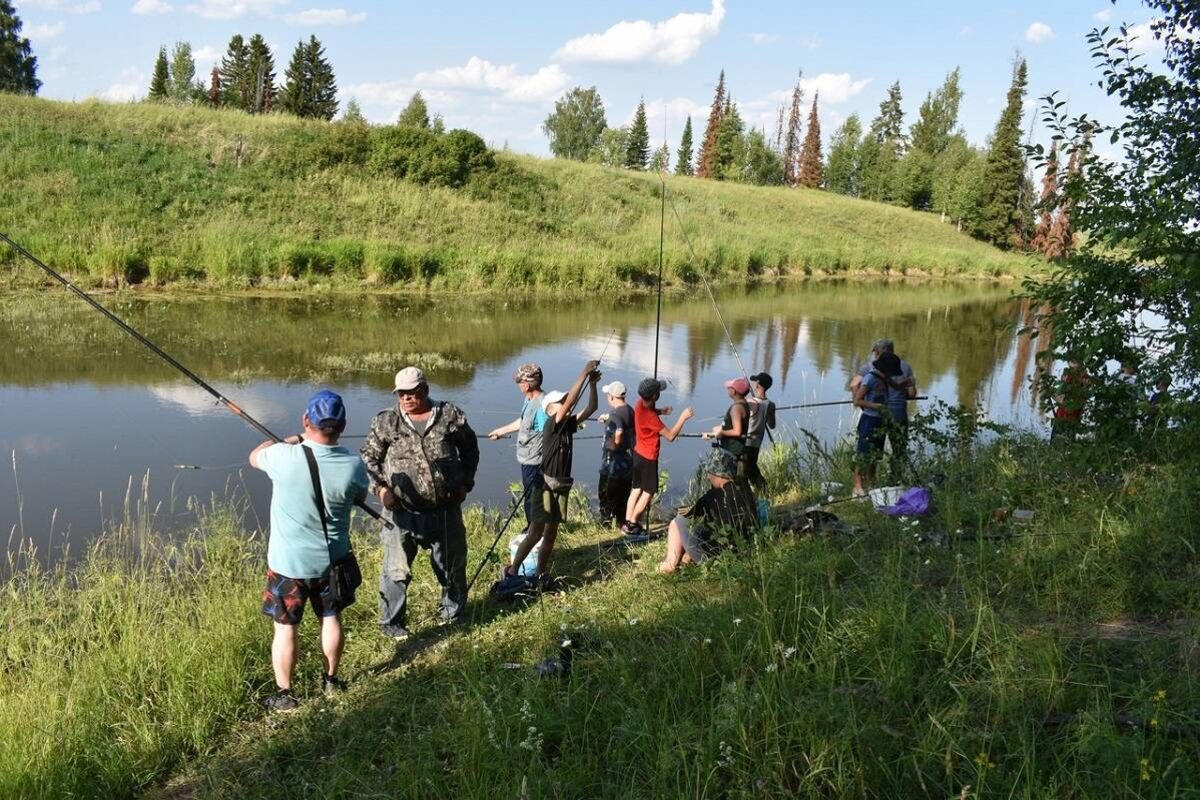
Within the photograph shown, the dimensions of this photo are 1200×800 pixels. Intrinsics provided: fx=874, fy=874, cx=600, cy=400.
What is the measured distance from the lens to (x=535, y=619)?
506 cm

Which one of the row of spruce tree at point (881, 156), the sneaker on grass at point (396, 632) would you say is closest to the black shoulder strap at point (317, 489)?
the sneaker on grass at point (396, 632)

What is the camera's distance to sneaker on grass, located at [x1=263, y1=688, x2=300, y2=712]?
4293 mm

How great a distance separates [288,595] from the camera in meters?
4.29

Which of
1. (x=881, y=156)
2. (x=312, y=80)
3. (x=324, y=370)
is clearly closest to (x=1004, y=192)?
(x=881, y=156)

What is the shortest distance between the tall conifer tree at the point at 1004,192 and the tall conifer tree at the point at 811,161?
1658cm

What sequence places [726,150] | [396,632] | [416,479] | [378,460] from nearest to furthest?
[416,479] < [378,460] < [396,632] < [726,150]

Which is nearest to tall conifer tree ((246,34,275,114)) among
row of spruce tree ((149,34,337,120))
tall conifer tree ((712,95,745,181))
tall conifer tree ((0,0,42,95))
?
row of spruce tree ((149,34,337,120))

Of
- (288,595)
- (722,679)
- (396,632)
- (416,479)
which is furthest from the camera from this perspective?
(396,632)

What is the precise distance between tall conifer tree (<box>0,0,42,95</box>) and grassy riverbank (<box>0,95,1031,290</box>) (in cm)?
2926

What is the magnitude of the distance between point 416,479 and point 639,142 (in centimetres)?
7215

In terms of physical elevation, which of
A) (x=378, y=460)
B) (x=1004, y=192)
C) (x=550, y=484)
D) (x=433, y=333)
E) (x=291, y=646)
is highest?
(x=1004, y=192)

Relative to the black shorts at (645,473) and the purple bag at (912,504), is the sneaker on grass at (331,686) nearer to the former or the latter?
the black shorts at (645,473)

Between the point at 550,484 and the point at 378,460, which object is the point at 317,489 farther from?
the point at 550,484

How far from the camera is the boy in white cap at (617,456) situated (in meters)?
7.33
